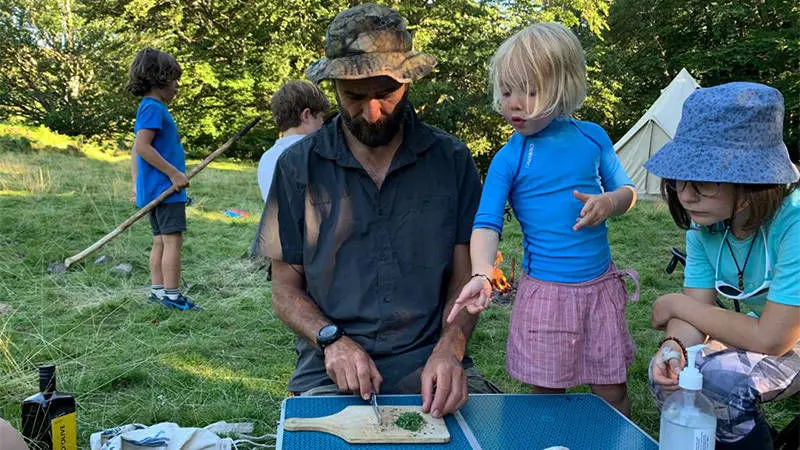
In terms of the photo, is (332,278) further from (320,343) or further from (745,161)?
(745,161)

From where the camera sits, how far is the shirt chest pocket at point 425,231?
230 centimetres

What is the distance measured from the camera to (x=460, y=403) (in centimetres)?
183

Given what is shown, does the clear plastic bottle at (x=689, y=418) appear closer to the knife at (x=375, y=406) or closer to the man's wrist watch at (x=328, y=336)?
the knife at (x=375, y=406)

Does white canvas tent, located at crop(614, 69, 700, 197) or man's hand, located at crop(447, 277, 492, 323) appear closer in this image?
man's hand, located at crop(447, 277, 492, 323)

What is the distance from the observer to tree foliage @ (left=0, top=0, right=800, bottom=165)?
18859mm

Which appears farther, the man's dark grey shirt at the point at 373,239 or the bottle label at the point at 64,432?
the bottle label at the point at 64,432

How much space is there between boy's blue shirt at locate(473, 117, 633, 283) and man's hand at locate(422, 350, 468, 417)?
0.73m

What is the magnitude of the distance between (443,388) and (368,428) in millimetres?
270

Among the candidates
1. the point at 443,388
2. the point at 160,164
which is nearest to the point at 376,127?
the point at 443,388

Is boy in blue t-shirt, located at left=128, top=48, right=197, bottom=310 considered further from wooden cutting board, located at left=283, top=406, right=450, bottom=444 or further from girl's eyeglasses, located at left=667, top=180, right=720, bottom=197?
girl's eyeglasses, located at left=667, top=180, right=720, bottom=197

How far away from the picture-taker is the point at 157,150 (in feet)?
18.0

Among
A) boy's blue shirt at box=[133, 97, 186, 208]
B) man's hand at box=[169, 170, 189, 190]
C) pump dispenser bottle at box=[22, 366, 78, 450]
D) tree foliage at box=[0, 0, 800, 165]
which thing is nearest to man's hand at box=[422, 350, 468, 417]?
pump dispenser bottle at box=[22, 366, 78, 450]

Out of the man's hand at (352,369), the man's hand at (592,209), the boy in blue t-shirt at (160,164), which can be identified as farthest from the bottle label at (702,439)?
the boy in blue t-shirt at (160,164)

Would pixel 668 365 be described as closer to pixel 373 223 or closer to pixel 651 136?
pixel 373 223
